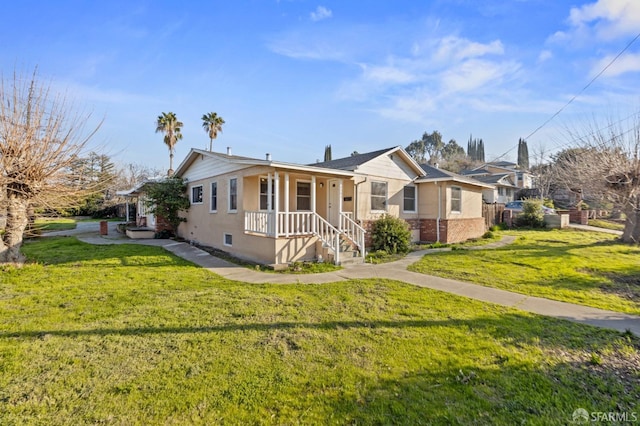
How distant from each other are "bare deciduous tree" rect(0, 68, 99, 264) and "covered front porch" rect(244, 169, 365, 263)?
4843 millimetres

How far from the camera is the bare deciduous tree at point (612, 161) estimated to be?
11.1 metres

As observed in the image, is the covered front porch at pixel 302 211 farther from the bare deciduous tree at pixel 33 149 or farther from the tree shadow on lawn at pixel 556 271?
the bare deciduous tree at pixel 33 149

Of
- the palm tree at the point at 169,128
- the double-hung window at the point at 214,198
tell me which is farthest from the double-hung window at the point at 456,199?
the palm tree at the point at 169,128

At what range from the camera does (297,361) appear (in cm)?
372

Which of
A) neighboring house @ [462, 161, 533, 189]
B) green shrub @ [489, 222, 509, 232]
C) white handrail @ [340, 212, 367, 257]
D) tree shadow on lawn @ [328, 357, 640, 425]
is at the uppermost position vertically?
neighboring house @ [462, 161, 533, 189]

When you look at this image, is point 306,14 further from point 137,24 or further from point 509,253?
point 509,253

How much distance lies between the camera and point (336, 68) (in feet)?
39.8

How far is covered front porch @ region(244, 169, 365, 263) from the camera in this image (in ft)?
31.7

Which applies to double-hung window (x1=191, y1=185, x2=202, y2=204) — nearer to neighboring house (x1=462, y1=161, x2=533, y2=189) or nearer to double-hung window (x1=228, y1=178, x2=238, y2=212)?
double-hung window (x1=228, y1=178, x2=238, y2=212)

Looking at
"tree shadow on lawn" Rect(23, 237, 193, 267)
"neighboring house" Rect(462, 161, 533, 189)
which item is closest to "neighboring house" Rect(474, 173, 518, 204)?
"neighboring house" Rect(462, 161, 533, 189)

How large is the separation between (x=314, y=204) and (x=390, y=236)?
364cm

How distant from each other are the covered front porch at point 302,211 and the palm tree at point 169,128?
73.9 ft

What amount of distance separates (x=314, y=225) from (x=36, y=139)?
7.61 m

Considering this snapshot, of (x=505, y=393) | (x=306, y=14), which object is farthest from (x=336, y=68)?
(x=505, y=393)
